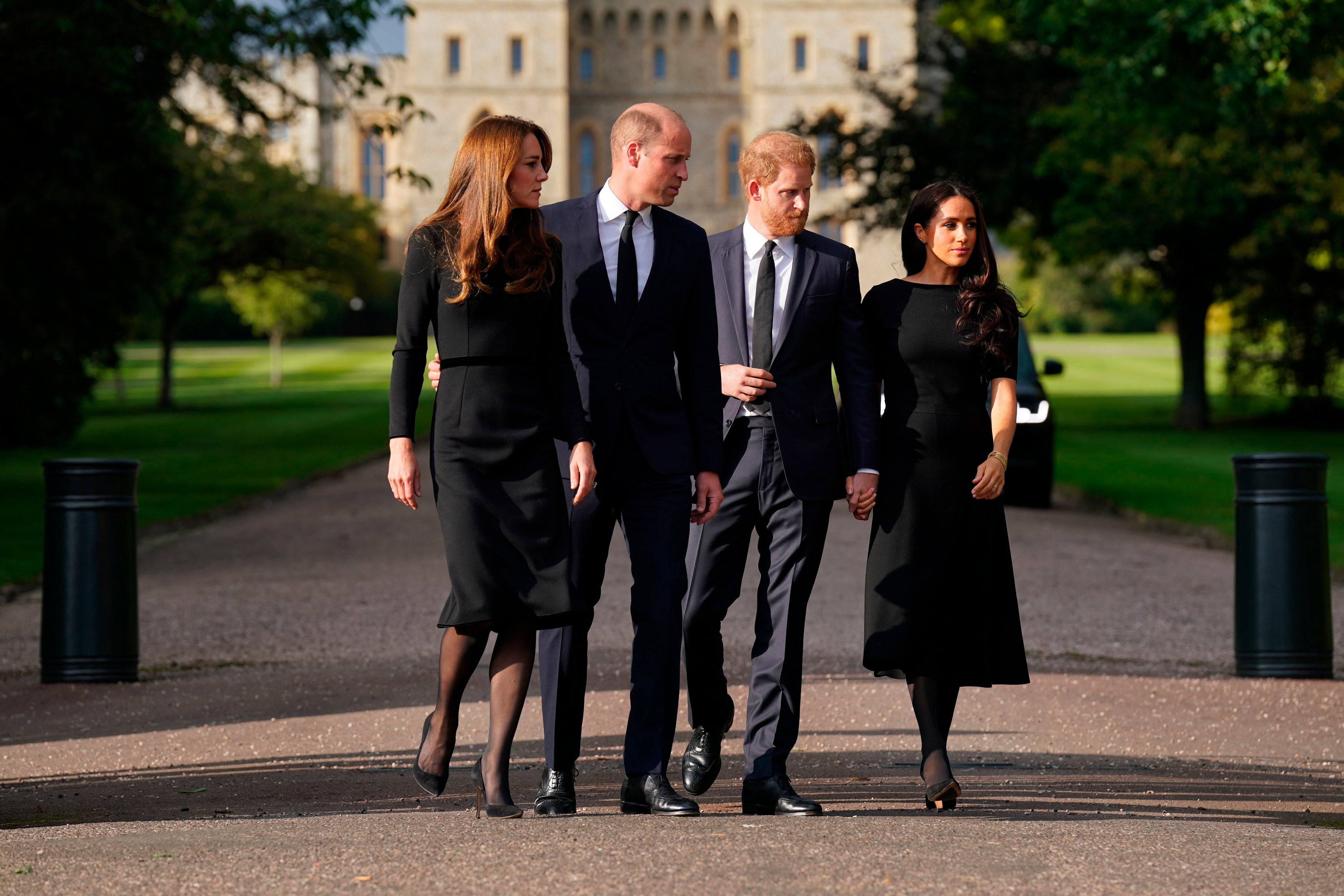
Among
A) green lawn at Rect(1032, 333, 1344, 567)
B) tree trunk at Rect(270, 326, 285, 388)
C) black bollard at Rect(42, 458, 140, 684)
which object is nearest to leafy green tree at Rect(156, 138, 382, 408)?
tree trunk at Rect(270, 326, 285, 388)

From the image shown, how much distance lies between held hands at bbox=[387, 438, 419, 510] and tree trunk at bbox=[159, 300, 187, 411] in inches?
1465

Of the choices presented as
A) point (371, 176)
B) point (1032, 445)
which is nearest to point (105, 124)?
point (1032, 445)

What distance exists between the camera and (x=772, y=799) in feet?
15.5

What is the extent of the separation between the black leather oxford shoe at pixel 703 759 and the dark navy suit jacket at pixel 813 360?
0.79 metres

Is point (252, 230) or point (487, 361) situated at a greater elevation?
point (252, 230)

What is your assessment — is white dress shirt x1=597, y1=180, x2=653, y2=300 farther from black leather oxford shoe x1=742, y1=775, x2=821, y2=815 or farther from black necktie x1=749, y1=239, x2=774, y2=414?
black leather oxford shoe x1=742, y1=775, x2=821, y2=815

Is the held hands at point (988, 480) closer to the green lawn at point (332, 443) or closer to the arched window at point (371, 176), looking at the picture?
the green lawn at point (332, 443)

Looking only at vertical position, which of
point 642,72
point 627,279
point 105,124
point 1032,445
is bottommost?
point 1032,445

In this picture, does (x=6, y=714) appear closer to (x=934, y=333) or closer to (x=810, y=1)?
(x=934, y=333)

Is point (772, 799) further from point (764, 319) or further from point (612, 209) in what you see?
point (612, 209)

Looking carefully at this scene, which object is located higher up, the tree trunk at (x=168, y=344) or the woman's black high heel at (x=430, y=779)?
the tree trunk at (x=168, y=344)

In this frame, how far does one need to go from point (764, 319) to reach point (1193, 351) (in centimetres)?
2842

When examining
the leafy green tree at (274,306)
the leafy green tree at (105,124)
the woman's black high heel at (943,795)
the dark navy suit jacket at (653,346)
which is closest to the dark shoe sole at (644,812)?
the woman's black high heel at (943,795)

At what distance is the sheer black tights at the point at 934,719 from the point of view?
495 cm
